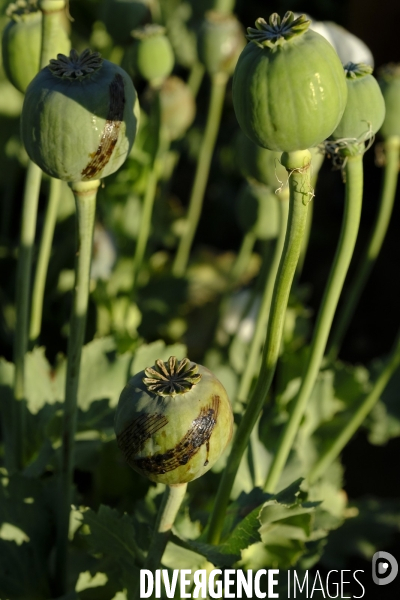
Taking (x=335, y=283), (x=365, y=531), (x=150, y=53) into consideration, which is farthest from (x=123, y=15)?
(x=365, y=531)

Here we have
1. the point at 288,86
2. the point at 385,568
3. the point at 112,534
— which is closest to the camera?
the point at 288,86

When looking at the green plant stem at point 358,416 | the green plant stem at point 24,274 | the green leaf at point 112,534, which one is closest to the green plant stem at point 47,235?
the green plant stem at point 24,274

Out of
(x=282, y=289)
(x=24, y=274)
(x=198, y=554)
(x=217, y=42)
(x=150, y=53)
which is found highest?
(x=217, y=42)


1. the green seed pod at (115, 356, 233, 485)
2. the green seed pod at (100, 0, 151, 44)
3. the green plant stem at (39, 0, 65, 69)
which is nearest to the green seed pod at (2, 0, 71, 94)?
the green plant stem at (39, 0, 65, 69)

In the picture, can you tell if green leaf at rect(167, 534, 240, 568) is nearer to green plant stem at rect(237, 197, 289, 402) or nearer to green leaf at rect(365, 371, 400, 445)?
green plant stem at rect(237, 197, 289, 402)

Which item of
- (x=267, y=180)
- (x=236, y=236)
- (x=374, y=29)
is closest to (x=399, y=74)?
(x=267, y=180)

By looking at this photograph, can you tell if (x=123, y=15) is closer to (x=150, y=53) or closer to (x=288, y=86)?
(x=150, y=53)

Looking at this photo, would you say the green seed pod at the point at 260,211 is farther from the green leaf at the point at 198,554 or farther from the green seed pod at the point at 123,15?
the green leaf at the point at 198,554

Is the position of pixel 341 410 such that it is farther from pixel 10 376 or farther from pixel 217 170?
pixel 217 170
